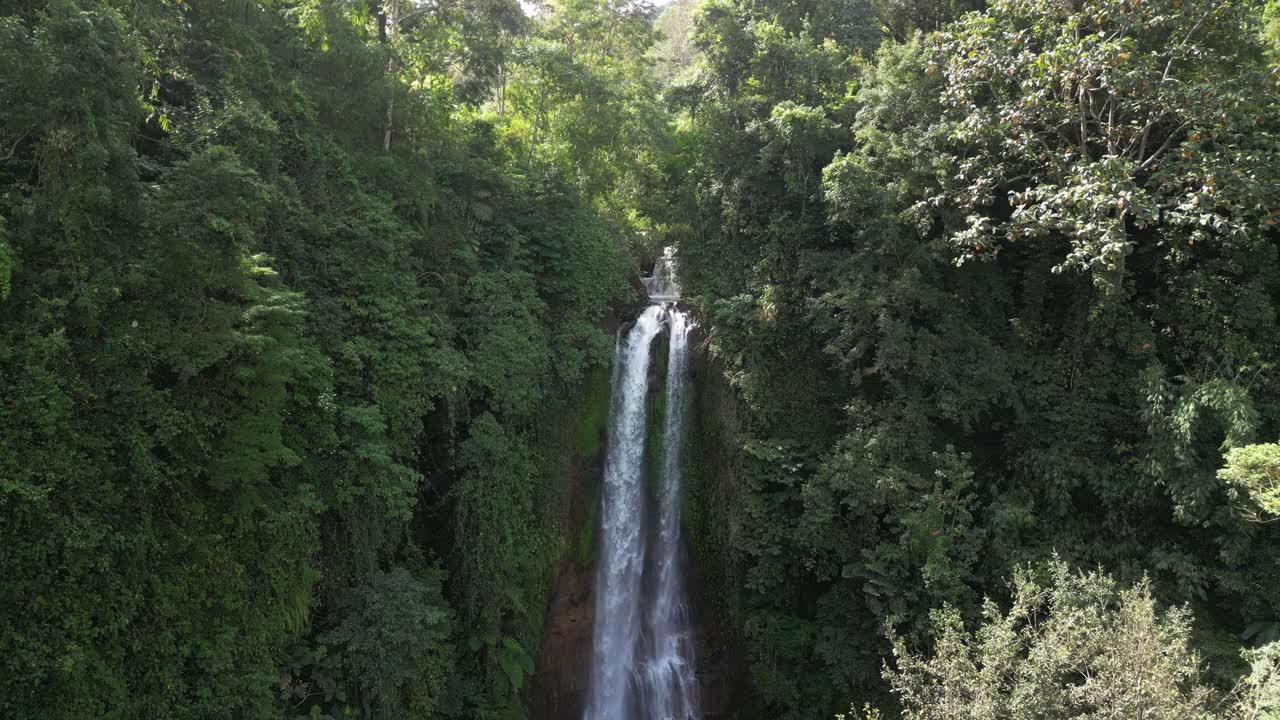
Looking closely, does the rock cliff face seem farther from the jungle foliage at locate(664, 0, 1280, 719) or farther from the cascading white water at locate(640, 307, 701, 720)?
the jungle foliage at locate(664, 0, 1280, 719)

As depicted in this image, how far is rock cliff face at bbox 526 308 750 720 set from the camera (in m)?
14.0

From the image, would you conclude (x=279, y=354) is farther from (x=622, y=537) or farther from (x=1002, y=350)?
(x=1002, y=350)

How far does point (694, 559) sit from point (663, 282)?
7.85 metres

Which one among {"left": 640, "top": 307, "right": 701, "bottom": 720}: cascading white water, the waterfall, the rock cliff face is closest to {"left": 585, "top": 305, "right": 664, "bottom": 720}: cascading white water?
the waterfall

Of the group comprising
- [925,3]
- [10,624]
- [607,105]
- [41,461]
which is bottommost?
[10,624]

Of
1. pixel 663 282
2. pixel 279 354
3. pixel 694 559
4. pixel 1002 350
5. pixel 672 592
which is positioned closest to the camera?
pixel 279 354

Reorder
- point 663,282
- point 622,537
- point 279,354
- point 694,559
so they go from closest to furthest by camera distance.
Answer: point 279,354 < point 694,559 < point 622,537 < point 663,282

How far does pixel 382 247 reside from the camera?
11.1 m

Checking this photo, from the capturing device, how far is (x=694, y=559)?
50.3 feet

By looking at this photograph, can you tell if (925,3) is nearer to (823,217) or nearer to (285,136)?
(823,217)

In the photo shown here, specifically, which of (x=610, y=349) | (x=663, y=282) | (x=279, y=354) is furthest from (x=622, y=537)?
(x=279, y=354)

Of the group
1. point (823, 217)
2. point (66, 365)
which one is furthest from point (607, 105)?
point (66, 365)

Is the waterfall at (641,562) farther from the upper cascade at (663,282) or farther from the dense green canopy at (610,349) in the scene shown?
the upper cascade at (663,282)

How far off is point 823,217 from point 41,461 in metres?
13.4
